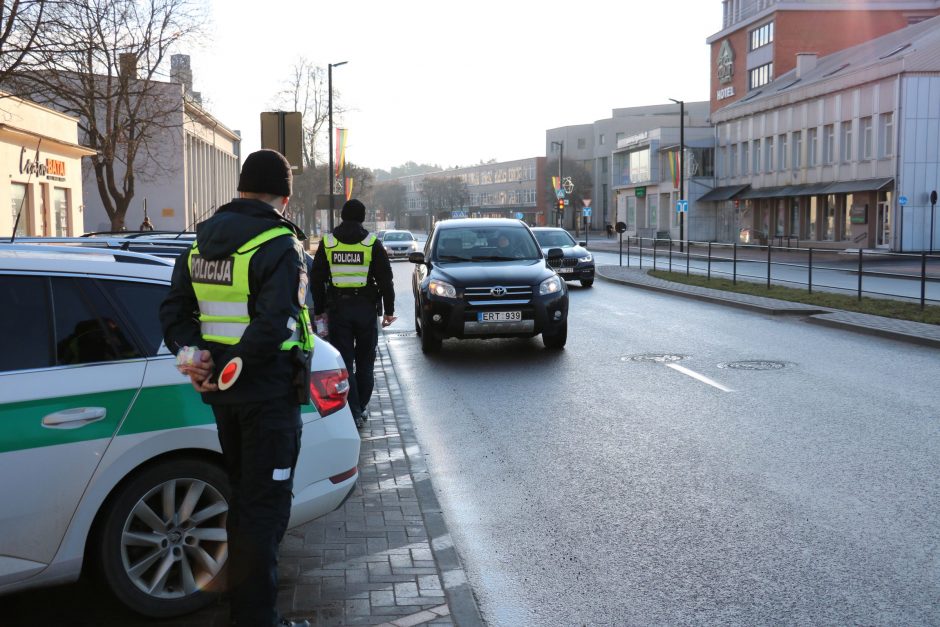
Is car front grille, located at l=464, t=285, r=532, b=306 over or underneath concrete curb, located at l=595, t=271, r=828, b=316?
over

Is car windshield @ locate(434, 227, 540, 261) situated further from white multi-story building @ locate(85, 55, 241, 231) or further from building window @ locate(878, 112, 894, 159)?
white multi-story building @ locate(85, 55, 241, 231)

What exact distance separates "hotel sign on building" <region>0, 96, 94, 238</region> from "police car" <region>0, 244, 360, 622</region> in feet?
77.0

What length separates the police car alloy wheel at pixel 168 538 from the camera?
432 centimetres

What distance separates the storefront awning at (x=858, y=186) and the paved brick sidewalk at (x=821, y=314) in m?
23.3

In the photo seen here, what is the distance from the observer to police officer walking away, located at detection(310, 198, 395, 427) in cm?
888

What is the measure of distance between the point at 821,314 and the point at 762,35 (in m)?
61.8

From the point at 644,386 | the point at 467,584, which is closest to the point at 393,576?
the point at 467,584

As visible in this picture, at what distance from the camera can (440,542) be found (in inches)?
218

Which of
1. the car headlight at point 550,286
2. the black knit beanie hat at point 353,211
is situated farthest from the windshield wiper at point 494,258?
the black knit beanie hat at point 353,211

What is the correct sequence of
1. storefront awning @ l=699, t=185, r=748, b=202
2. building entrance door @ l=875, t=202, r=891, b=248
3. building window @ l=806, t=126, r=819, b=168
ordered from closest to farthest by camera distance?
building entrance door @ l=875, t=202, r=891, b=248, building window @ l=806, t=126, r=819, b=168, storefront awning @ l=699, t=185, r=748, b=202

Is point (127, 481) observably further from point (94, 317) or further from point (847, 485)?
point (847, 485)

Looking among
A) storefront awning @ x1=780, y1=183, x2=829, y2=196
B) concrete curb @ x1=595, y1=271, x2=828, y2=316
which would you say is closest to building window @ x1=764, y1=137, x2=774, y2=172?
storefront awning @ x1=780, y1=183, x2=829, y2=196

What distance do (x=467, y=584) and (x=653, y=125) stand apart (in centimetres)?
11436

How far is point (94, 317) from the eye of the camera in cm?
438
